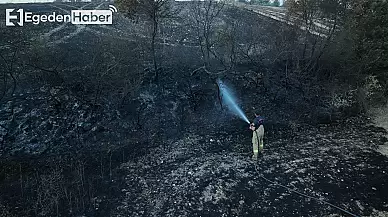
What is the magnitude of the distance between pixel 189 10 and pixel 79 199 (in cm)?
1969

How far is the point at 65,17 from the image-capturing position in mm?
23578

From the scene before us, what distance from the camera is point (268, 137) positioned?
13133 mm

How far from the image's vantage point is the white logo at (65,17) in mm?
21859

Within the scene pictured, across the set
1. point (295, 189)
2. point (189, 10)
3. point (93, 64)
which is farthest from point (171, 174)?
point (189, 10)

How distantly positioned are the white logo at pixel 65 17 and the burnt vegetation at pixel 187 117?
216 cm

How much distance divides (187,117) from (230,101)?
2.48 metres

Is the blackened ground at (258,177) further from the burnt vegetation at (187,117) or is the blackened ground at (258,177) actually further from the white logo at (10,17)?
the white logo at (10,17)

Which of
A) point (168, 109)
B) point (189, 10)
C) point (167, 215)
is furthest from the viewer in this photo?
point (189, 10)

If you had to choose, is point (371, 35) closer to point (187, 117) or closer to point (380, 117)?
point (380, 117)

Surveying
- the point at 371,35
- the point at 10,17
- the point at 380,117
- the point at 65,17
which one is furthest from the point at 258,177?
the point at 10,17

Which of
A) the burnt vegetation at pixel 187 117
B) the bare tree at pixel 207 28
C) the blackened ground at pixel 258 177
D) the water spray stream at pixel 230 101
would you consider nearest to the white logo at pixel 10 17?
the burnt vegetation at pixel 187 117

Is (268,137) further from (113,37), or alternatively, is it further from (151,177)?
(113,37)

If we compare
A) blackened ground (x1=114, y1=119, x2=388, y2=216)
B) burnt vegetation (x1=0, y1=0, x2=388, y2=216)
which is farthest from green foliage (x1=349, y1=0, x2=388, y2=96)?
blackened ground (x1=114, y1=119, x2=388, y2=216)

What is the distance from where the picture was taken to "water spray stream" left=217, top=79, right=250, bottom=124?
1482 cm
